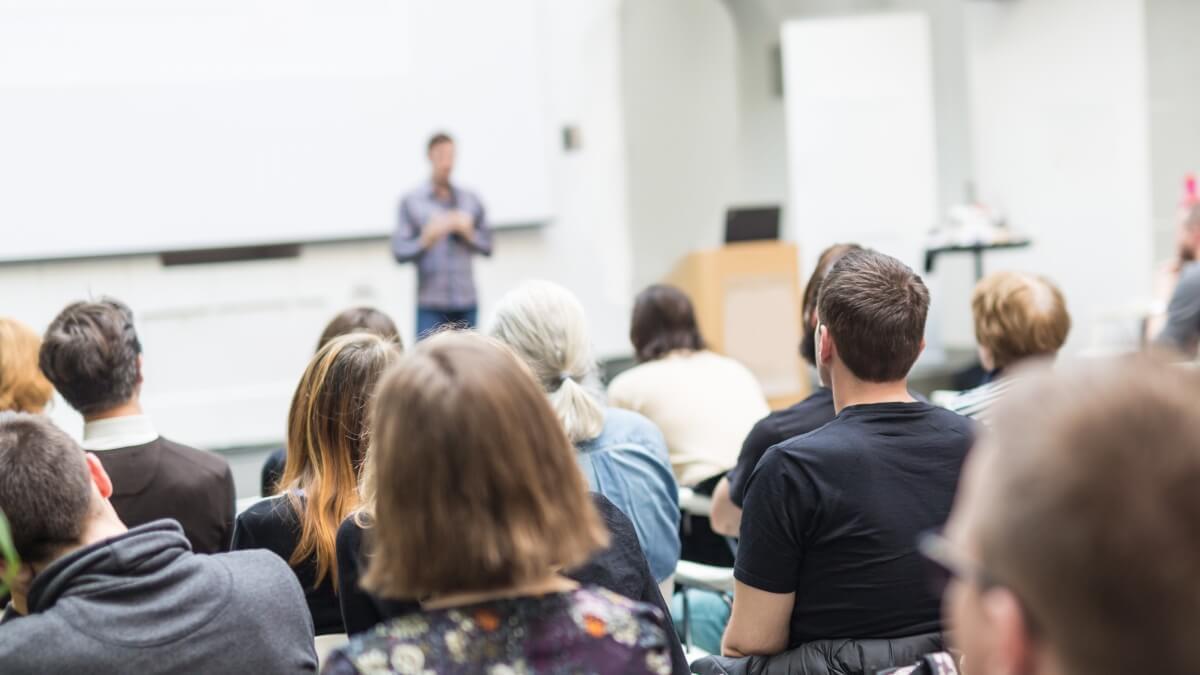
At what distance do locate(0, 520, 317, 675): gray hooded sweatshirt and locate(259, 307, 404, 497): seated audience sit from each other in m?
1.13

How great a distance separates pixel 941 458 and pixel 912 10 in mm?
6915

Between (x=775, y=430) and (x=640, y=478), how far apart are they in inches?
11.2


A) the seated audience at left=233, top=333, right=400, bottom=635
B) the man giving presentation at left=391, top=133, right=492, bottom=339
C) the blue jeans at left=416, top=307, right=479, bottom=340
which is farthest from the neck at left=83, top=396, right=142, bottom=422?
the blue jeans at left=416, top=307, right=479, bottom=340

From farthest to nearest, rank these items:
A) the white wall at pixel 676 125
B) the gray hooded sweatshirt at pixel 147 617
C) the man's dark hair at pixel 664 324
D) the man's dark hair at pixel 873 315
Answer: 1. the white wall at pixel 676 125
2. the man's dark hair at pixel 664 324
3. the man's dark hair at pixel 873 315
4. the gray hooded sweatshirt at pixel 147 617

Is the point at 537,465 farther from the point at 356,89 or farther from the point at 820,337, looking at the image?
the point at 356,89

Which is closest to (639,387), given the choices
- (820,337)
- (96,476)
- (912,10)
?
(820,337)

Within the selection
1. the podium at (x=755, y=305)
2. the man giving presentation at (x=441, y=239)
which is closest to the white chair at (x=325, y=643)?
the man giving presentation at (x=441, y=239)

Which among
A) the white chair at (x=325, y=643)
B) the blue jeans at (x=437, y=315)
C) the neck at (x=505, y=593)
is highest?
the neck at (x=505, y=593)

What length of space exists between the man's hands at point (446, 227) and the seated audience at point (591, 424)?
12.4 feet

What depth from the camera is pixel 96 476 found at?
1643 mm

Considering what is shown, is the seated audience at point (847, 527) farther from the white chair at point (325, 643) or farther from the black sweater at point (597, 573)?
the white chair at point (325, 643)

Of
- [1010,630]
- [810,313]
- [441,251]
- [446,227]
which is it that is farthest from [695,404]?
[441,251]

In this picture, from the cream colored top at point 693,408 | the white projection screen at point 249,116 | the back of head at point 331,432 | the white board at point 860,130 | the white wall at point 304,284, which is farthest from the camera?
the white board at point 860,130

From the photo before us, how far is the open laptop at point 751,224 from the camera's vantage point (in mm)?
6418
